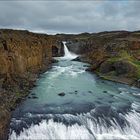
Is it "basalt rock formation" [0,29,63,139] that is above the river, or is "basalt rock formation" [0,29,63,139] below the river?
above

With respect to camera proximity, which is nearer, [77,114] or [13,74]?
[77,114]

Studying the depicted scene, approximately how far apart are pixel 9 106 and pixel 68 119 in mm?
5110

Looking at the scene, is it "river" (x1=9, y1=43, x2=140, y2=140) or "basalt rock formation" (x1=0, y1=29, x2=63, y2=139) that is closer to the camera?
"river" (x1=9, y1=43, x2=140, y2=140)

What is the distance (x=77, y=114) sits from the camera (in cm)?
2436

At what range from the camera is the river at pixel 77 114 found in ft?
71.3

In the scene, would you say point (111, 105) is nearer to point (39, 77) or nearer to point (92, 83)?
point (92, 83)

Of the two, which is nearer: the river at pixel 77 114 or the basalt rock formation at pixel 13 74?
the river at pixel 77 114

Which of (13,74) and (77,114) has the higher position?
(13,74)

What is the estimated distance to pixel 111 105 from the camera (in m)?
27.5

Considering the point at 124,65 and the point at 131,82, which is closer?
the point at 131,82

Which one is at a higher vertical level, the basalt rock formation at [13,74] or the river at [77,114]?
the basalt rock formation at [13,74]

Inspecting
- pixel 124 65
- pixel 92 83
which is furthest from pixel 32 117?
pixel 124 65

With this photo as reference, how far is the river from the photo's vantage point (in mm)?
21734

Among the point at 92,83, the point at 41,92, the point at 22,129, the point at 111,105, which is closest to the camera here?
the point at 22,129
